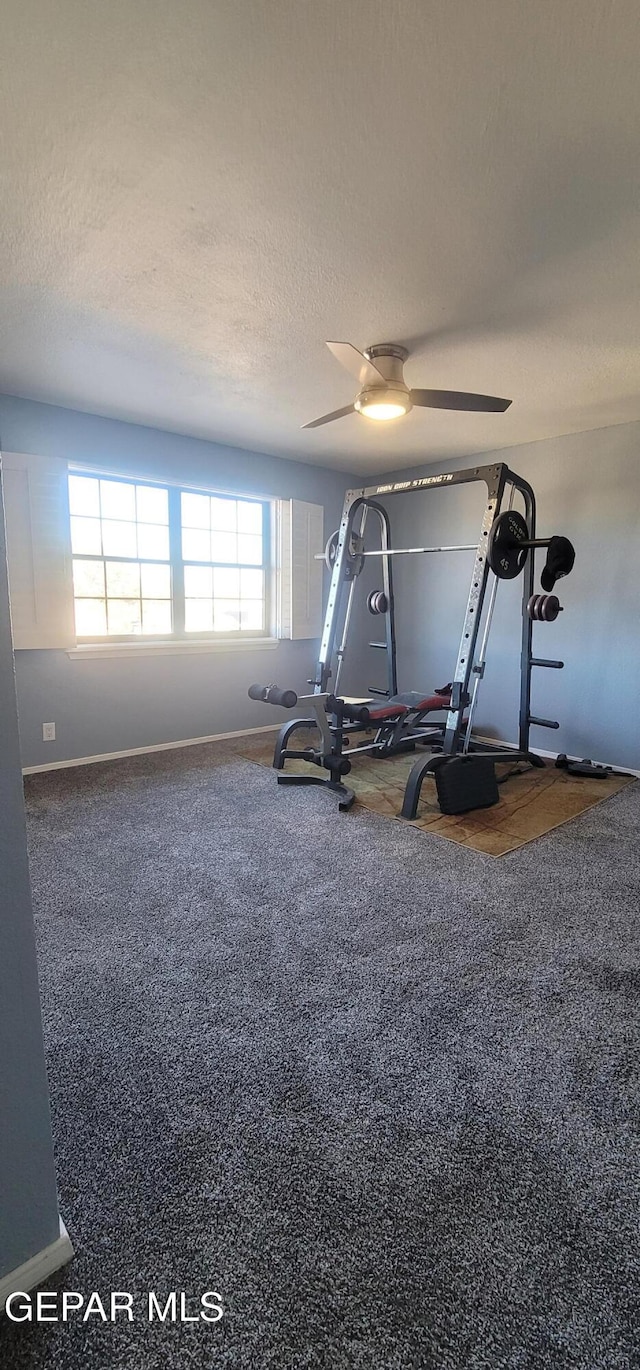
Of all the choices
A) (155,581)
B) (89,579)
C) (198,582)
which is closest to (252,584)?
(198,582)

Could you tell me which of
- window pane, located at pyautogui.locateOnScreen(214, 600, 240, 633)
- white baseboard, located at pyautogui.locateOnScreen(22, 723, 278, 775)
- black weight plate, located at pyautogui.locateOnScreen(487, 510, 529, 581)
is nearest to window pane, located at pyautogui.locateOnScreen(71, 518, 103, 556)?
window pane, located at pyautogui.locateOnScreen(214, 600, 240, 633)

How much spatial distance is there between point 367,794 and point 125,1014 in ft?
7.06

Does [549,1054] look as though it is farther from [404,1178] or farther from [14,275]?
[14,275]

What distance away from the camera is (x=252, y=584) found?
514 cm

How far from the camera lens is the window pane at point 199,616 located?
4.69m

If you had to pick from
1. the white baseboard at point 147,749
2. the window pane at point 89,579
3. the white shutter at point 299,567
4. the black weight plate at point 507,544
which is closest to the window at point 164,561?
the window pane at point 89,579

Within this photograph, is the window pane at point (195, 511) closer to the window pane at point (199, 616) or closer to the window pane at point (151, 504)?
the window pane at point (151, 504)

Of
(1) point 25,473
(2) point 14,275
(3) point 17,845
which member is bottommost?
(3) point 17,845

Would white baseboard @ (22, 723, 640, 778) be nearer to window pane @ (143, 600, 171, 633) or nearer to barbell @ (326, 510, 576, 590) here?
window pane @ (143, 600, 171, 633)

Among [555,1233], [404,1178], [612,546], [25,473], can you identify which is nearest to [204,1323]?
[404,1178]

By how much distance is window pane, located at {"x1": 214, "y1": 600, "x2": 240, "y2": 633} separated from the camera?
4902mm

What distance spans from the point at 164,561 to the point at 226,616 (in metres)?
0.75

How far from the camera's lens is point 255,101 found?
141cm

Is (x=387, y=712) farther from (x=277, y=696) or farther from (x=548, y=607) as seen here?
(x=548, y=607)
